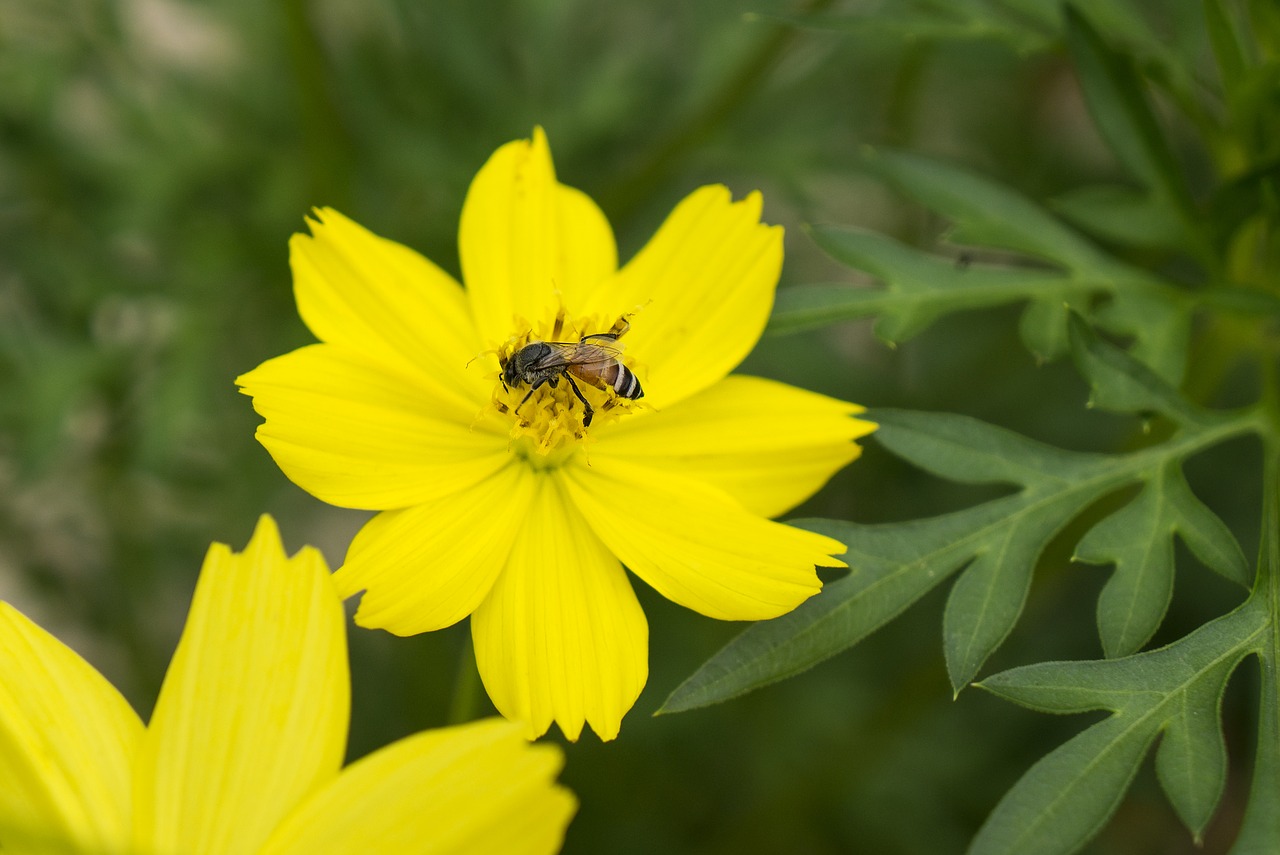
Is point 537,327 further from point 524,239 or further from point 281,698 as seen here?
point 281,698

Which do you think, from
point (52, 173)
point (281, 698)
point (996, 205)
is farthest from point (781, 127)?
point (281, 698)

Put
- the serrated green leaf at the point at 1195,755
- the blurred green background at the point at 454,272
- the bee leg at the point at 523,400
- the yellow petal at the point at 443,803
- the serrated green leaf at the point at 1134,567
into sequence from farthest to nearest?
1. the blurred green background at the point at 454,272
2. the bee leg at the point at 523,400
3. the serrated green leaf at the point at 1134,567
4. the serrated green leaf at the point at 1195,755
5. the yellow petal at the point at 443,803

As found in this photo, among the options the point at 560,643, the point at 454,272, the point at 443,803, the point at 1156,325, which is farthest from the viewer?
the point at 454,272

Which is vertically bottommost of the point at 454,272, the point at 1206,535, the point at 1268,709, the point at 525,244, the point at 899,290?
the point at 1268,709

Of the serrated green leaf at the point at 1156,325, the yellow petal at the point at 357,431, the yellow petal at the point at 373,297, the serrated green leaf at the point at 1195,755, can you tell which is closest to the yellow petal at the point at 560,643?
the yellow petal at the point at 357,431

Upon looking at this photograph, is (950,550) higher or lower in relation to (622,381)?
lower

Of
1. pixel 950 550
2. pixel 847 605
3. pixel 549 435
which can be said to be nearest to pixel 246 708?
pixel 549 435

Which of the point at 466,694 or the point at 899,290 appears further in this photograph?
the point at 899,290

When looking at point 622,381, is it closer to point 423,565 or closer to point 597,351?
point 597,351

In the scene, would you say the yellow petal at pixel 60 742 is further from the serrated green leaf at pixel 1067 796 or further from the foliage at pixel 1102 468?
the serrated green leaf at pixel 1067 796
